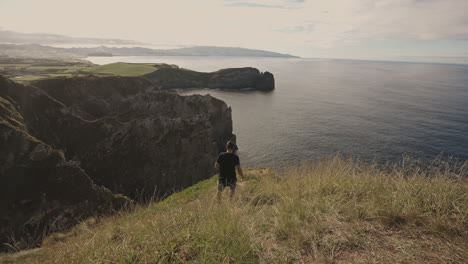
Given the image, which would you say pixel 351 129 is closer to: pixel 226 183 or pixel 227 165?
pixel 227 165

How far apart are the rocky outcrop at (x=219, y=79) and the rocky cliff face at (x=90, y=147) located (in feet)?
250

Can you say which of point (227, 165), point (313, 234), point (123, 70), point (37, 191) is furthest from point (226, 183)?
point (123, 70)

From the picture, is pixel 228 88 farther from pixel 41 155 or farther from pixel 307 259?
pixel 307 259

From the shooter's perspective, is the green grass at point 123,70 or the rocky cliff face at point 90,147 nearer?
the rocky cliff face at point 90,147

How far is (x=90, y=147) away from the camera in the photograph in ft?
90.2

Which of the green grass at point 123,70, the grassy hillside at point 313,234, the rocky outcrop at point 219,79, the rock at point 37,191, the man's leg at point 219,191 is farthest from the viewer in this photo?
the rocky outcrop at point 219,79

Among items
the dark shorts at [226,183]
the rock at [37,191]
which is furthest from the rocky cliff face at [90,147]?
the dark shorts at [226,183]

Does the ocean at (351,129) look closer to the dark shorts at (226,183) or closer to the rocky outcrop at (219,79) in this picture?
the dark shorts at (226,183)

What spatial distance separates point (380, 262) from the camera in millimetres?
3596

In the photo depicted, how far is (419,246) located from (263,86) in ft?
416

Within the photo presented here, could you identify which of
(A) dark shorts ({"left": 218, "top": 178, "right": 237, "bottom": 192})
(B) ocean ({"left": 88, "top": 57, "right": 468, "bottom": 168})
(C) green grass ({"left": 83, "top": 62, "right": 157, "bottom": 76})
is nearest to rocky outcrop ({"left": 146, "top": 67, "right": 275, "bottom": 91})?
(C) green grass ({"left": 83, "top": 62, "right": 157, "bottom": 76})

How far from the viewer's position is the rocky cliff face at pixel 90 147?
53.1 feet

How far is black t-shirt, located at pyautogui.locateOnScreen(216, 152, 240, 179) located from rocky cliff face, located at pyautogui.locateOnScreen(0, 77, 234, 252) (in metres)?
4.98

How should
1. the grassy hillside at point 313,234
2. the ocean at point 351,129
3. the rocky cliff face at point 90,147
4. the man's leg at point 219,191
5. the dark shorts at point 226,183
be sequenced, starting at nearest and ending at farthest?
the grassy hillside at point 313,234 < the man's leg at point 219,191 < the dark shorts at point 226,183 < the rocky cliff face at point 90,147 < the ocean at point 351,129
